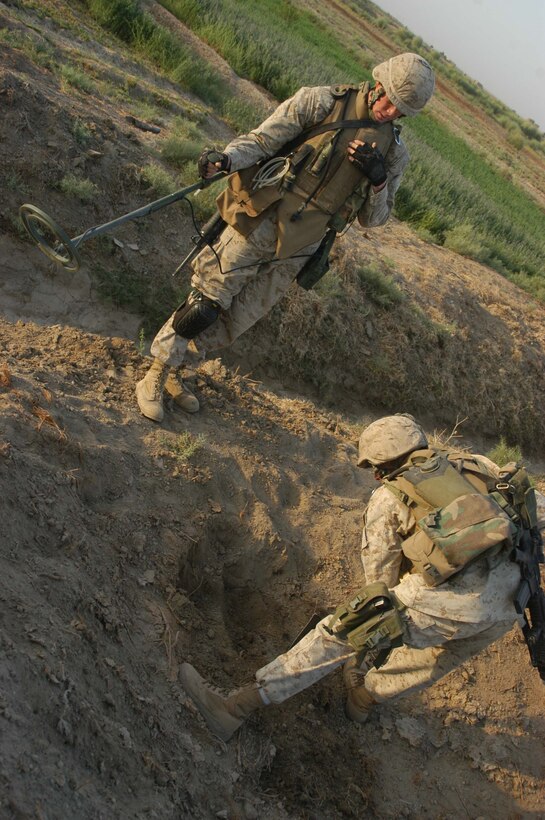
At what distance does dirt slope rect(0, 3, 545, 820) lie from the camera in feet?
8.38

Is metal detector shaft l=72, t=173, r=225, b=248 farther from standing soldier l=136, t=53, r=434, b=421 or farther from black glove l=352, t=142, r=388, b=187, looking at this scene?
black glove l=352, t=142, r=388, b=187

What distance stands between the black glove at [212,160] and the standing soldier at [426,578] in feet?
5.47

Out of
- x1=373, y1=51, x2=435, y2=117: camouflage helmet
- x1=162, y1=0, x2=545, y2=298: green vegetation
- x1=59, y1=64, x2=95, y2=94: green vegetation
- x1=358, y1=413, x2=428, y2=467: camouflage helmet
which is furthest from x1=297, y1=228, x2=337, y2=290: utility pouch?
x1=162, y1=0, x2=545, y2=298: green vegetation

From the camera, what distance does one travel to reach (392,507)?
128 inches

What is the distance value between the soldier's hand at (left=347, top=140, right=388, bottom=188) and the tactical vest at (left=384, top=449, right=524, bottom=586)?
1539mm

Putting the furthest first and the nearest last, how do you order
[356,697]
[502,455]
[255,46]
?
[255,46] → [502,455] → [356,697]

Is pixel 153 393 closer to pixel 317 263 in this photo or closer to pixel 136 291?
pixel 317 263

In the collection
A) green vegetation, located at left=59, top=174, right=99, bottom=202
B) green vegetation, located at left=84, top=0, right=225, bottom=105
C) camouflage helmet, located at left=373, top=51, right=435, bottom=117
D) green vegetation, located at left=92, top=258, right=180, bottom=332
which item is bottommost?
green vegetation, located at left=92, top=258, right=180, bottom=332

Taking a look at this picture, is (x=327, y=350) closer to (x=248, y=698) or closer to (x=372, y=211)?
(x=372, y=211)

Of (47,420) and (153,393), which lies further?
(153,393)

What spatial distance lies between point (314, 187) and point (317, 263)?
0.50 m

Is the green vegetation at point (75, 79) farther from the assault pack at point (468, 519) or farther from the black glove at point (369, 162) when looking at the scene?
the assault pack at point (468, 519)

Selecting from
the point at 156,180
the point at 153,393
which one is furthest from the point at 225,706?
the point at 156,180

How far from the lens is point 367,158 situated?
3.50 meters
